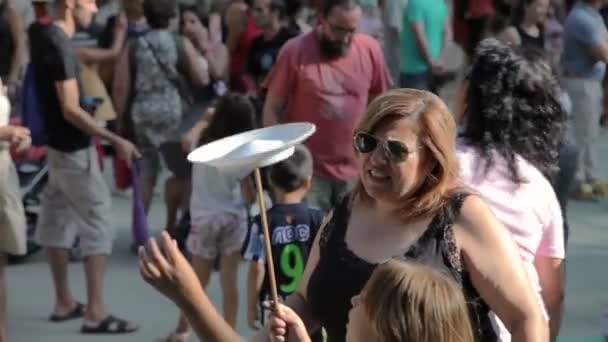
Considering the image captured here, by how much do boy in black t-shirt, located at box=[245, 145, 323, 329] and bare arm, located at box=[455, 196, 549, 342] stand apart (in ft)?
7.53

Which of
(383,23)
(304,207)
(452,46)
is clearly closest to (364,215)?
(304,207)

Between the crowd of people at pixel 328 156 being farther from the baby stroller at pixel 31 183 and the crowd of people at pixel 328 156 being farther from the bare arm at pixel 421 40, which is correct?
the baby stroller at pixel 31 183

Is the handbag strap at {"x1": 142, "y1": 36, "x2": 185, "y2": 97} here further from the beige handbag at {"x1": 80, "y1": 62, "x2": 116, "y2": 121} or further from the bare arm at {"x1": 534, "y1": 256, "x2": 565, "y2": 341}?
the bare arm at {"x1": 534, "y1": 256, "x2": 565, "y2": 341}

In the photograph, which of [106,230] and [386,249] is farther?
[106,230]

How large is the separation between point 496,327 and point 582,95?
262 inches

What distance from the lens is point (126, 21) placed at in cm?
897

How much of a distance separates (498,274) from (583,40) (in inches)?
264

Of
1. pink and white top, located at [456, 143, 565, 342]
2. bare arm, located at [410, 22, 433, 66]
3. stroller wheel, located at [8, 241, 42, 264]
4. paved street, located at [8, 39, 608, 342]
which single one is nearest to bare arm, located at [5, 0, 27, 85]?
paved street, located at [8, 39, 608, 342]

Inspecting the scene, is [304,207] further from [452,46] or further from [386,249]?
[452,46]

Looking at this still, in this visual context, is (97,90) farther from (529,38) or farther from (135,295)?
(529,38)

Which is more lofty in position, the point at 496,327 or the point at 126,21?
the point at 496,327

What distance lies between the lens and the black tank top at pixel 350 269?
3256 mm

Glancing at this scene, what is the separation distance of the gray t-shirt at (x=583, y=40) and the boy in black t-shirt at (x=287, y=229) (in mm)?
4281

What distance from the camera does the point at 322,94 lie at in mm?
6914
